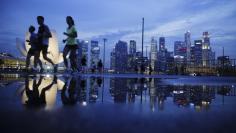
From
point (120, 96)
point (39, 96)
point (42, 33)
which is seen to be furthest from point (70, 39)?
point (39, 96)

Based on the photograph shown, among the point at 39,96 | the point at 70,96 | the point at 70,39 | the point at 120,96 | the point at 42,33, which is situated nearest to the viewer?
the point at 39,96

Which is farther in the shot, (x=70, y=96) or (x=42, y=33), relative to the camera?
(x=42, y=33)

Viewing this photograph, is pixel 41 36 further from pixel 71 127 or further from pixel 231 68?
pixel 231 68

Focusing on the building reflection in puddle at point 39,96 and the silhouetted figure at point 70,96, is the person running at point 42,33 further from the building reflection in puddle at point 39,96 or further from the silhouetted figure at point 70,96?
the silhouetted figure at point 70,96

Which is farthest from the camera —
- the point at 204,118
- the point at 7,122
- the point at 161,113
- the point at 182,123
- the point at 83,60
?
the point at 83,60

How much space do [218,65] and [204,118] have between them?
28.4 metres

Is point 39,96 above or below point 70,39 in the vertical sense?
below

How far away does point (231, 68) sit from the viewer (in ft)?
89.5

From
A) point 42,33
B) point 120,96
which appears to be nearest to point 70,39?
point 42,33

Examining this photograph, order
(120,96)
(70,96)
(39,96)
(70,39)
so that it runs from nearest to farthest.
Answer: (39,96) < (70,96) < (120,96) < (70,39)

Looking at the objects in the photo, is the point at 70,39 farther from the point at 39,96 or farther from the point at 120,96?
the point at 39,96

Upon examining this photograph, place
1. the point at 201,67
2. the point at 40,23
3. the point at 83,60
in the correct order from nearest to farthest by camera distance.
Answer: the point at 40,23, the point at 83,60, the point at 201,67

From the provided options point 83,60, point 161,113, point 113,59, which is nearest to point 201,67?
point 83,60

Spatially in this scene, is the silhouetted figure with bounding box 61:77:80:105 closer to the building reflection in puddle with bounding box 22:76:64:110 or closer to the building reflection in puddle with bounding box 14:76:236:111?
the building reflection in puddle with bounding box 14:76:236:111
